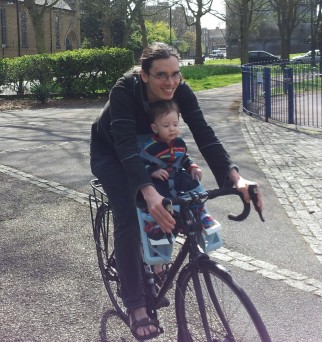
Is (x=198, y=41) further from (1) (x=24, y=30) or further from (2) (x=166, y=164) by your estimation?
(2) (x=166, y=164)

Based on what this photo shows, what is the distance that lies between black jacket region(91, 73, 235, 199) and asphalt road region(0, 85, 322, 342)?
1.19 m

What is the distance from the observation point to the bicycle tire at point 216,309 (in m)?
2.57

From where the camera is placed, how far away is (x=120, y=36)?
65125 millimetres

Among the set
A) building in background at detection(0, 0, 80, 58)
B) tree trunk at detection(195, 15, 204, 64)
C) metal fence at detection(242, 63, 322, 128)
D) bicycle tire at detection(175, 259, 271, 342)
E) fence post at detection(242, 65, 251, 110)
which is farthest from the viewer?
building in background at detection(0, 0, 80, 58)

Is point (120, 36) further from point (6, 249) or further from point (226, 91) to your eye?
point (6, 249)

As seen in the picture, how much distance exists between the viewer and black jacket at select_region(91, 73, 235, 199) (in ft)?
9.66

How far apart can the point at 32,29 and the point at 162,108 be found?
6788 centimetres

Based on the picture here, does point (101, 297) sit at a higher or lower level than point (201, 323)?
lower

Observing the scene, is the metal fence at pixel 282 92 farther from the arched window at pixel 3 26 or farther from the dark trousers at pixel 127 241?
the arched window at pixel 3 26

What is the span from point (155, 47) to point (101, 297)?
202cm

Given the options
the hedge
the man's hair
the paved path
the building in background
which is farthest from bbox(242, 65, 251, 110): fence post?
the building in background

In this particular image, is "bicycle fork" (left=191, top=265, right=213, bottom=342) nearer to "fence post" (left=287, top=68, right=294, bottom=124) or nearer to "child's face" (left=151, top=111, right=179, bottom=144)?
"child's face" (left=151, top=111, right=179, bottom=144)

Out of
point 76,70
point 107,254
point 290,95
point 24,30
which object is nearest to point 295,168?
point 290,95

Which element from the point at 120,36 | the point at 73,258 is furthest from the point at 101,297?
the point at 120,36
